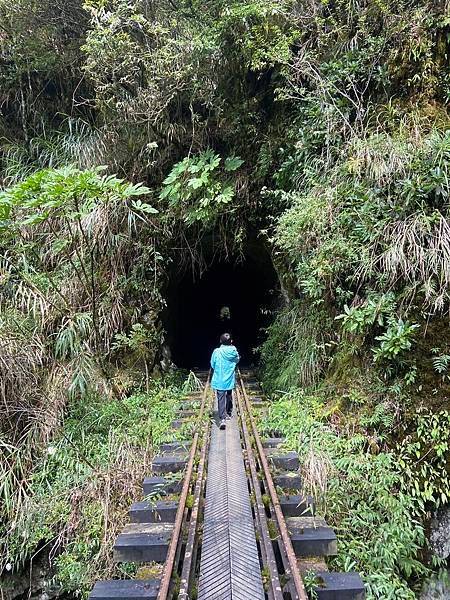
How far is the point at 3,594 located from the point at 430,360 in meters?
5.38

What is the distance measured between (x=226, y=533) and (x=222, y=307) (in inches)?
709

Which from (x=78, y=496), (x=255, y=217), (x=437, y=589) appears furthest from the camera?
(x=255, y=217)

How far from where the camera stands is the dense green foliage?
448 centimetres

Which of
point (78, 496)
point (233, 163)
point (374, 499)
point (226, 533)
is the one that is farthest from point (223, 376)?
point (233, 163)

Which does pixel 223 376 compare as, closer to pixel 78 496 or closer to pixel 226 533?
pixel 78 496

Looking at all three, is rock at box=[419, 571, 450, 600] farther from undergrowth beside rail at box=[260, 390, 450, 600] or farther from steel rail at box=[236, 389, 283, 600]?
steel rail at box=[236, 389, 283, 600]

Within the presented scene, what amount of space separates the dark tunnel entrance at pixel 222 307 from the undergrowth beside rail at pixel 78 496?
4.91 meters

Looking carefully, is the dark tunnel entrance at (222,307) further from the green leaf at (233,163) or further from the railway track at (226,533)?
the railway track at (226,533)

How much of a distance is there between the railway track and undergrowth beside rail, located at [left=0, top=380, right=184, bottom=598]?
1.78 feet

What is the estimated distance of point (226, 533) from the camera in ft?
10.1

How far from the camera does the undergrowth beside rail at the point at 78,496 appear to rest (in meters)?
4.25

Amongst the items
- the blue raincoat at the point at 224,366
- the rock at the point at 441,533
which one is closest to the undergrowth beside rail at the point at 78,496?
the blue raincoat at the point at 224,366

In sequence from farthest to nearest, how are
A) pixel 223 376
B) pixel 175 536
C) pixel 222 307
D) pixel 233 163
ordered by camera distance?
pixel 222 307 < pixel 233 163 < pixel 223 376 < pixel 175 536

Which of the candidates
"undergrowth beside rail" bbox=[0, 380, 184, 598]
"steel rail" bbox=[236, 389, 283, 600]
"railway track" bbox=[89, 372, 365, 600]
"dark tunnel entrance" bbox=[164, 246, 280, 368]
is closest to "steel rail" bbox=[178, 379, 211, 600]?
"railway track" bbox=[89, 372, 365, 600]
